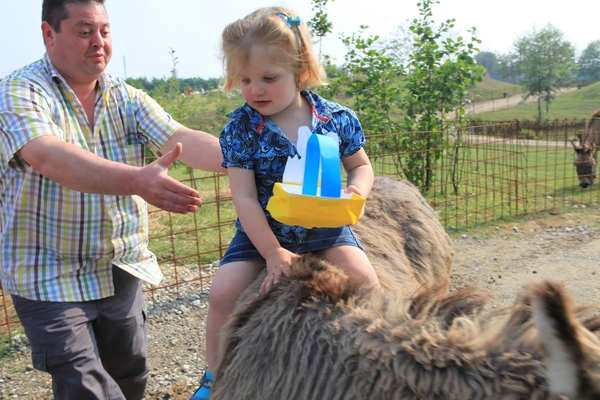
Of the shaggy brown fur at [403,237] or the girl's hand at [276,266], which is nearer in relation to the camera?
the girl's hand at [276,266]

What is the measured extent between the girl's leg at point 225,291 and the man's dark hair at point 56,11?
1.54 metres

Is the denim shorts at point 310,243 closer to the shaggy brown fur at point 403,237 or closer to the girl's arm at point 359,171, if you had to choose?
the girl's arm at point 359,171

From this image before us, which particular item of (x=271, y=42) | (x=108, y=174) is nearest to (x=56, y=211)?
(x=108, y=174)

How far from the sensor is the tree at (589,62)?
7775cm

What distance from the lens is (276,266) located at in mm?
2131

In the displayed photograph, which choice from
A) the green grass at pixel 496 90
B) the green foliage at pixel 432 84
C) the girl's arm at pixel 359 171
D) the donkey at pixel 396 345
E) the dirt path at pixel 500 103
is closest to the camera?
the donkey at pixel 396 345

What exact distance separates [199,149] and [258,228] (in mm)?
949

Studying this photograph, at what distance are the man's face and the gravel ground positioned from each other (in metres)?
2.45

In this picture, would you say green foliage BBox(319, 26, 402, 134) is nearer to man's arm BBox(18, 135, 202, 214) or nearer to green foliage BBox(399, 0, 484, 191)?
green foliage BBox(399, 0, 484, 191)

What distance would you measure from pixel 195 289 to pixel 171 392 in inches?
69.3

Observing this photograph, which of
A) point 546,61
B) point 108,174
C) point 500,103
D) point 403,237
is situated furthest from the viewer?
point 500,103

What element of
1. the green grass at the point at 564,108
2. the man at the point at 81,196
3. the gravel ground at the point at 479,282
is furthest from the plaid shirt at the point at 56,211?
the green grass at the point at 564,108

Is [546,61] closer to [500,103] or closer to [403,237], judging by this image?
[500,103]

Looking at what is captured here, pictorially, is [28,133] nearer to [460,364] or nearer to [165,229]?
[460,364]
